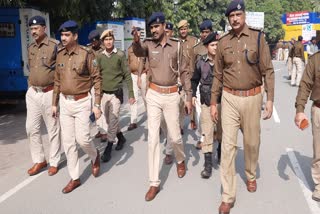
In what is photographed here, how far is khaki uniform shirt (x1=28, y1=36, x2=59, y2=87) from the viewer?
547 centimetres

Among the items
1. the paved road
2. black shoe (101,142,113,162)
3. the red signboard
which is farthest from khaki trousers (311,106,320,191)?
the red signboard

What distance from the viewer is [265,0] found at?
54.2m

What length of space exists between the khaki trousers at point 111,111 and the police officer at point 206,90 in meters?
1.57

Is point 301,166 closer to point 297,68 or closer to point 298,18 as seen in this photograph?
point 297,68

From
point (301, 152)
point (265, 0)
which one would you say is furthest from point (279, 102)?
point (265, 0)

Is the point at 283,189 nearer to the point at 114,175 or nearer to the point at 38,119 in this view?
the point at 114,175

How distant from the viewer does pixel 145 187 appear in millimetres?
4941

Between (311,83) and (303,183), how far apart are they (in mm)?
1398

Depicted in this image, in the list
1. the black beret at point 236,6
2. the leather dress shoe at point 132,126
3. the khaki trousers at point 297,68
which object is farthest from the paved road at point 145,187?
the khaki trousers at point 297,68

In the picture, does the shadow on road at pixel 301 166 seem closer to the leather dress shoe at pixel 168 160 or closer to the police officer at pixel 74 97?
the leather dress shoe at pixel 168 160

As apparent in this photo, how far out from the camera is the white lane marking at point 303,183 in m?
4.28

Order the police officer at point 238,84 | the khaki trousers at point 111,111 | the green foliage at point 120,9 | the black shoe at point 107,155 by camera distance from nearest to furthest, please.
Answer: the police officer at point 238,84, the black shoe at point 107,155, the khaki trousers at point 111,111, the green foliage at point 120,9

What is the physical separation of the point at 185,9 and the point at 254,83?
28.5 m

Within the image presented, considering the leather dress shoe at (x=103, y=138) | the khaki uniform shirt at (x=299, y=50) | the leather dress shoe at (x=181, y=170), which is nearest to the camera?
the leather dress shoe at (x=181, y=170)
